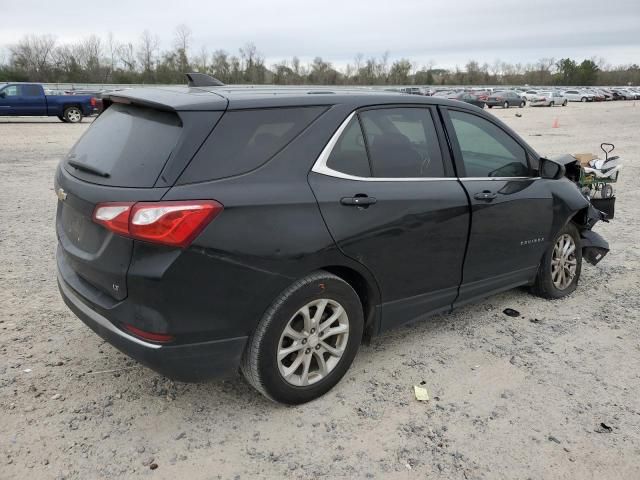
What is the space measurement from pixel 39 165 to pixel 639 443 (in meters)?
12.2

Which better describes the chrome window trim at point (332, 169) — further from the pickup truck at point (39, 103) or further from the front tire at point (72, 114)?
the front tire at point (72, 114)

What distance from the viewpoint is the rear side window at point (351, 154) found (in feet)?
10.2

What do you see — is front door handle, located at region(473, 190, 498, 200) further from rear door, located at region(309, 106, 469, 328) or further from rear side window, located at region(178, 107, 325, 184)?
rear side window, located at region(178, 107, 325, 184)

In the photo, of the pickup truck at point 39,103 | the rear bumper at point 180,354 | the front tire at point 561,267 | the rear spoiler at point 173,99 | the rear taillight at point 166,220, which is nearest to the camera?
the rear taillight at point 166,220

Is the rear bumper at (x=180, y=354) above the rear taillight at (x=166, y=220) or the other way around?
the other way around

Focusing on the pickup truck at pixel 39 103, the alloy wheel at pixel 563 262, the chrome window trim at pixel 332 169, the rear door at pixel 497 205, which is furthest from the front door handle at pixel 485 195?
the pickup truck at pixel 39 103

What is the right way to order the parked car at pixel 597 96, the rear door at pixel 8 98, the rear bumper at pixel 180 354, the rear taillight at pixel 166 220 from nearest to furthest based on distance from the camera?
1. the rear taillight at pixel 166 220
2. the rear bumper at pixel 180 354
3. the rear door at pixel 8 98
4. the parked car at pixel 597 96

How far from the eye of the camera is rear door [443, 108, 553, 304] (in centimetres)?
385

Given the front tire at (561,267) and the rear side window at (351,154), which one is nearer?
the rear side window at (351,154)

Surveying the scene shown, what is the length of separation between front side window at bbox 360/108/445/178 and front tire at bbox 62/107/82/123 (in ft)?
77.1

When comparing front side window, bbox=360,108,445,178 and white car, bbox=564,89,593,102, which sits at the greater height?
white car, bbox=564,89,593,102

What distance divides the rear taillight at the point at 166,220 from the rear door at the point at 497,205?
201 cm

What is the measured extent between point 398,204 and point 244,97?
3.64ft

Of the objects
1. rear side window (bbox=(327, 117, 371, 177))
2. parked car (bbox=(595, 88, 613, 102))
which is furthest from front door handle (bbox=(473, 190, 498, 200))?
parked car (bbox=(595, 88, 613, 102))
